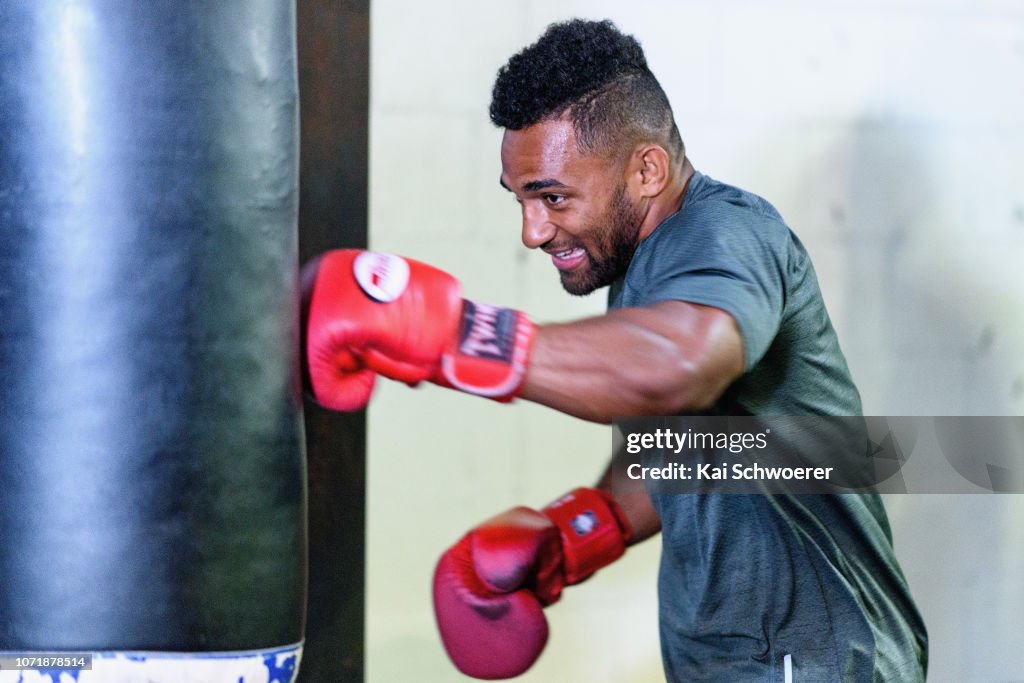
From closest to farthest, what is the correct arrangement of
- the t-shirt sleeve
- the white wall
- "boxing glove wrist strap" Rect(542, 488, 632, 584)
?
the t-shirt sleeve → "boxing glove wrist strap" Rect(542, 488, 632, 584) → the white wall

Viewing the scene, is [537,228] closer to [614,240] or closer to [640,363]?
[614,240]

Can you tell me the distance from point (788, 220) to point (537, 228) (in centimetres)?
88

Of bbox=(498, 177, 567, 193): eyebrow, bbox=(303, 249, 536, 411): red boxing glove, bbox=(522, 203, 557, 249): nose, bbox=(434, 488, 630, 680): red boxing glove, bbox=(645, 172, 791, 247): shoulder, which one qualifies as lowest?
bbox=(434, 488, 630, 680): red boxing glove

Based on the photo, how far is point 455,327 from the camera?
0.95 m

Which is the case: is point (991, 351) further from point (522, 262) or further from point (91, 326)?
point (91, 326)

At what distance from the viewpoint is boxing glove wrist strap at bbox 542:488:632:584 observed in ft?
4.75

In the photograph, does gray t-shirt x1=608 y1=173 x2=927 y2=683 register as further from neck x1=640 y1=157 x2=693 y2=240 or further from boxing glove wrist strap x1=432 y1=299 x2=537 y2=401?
boxing glove wrist strap x1=432 y1=299 x2=537 y2=401

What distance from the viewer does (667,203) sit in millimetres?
1295

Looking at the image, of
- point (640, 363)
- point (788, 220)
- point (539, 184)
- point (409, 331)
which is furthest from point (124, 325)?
point (788, 220)

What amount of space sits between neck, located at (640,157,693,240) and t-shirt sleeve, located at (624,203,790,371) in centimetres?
14

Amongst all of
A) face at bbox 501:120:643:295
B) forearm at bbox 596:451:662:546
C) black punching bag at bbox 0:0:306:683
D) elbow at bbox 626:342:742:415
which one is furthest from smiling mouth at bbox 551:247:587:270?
black punching bag at bbox 0:0:306:683

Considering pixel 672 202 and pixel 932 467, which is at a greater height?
pixel 672 202

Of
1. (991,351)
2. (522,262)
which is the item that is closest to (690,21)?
(522,262)

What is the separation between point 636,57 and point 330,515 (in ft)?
2.39
